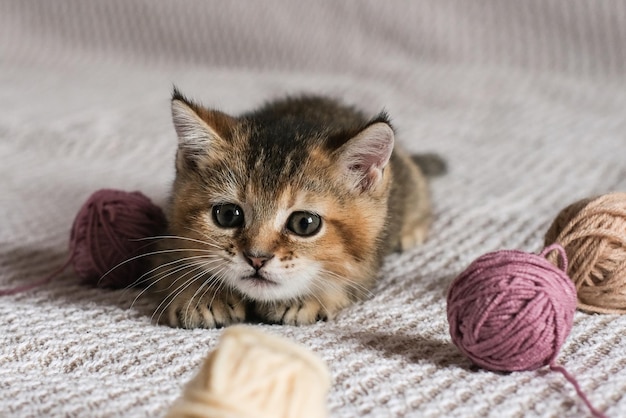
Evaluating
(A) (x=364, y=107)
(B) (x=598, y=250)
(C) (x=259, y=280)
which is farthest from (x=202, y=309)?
(A) (x=364, y=107)

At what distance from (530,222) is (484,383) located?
702 mm

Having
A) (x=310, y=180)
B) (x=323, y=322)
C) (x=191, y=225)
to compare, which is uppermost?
(x=310, y=180)

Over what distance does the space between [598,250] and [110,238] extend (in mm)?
755

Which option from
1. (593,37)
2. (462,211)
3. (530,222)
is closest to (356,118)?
(462,211)

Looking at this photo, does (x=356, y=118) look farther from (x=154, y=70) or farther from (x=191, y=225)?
(x=154, y=70)

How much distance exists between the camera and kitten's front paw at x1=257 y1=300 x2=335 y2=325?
1069 millimetres

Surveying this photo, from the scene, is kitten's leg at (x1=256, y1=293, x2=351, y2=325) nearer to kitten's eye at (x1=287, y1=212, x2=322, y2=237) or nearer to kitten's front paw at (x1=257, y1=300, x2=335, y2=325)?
kitten's front paw at (x1=257, y1=300, x2=335, y2=325)

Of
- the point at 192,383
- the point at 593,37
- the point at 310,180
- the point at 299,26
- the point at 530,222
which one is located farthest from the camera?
the point at 299,26

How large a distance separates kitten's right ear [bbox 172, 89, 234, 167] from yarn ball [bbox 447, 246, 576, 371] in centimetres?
45

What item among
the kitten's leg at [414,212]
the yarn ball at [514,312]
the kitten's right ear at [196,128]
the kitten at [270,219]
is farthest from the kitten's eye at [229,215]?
the kitten's leg at [414,212]

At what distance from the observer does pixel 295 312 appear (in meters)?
1.07

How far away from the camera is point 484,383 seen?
853 mm

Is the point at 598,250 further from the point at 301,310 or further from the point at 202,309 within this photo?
the point at 202,309

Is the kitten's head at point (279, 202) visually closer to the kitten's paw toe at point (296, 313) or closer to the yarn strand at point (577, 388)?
the kitten's paw toe at point (296, 313)
